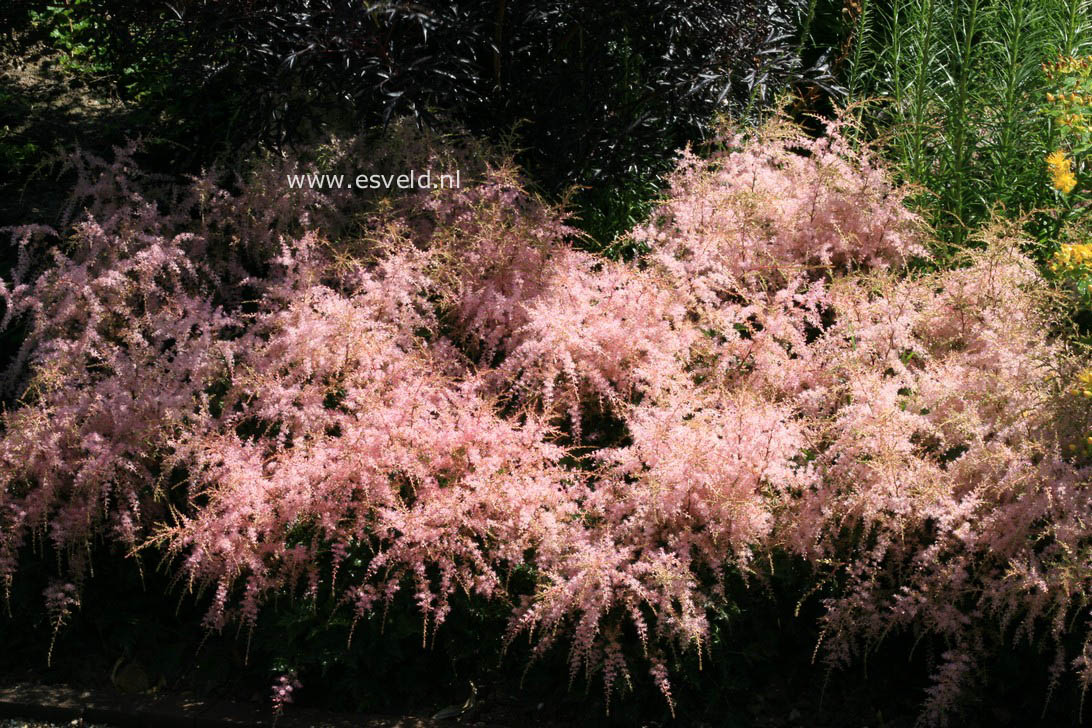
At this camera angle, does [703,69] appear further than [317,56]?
Yes

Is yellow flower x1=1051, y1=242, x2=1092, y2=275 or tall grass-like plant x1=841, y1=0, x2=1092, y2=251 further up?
tall grass-like plant x1=841, y1=0, x2=1092, y2=251

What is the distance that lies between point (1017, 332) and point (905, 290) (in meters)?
0.51

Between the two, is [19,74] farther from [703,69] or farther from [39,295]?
[703,69]

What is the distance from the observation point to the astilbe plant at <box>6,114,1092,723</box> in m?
3.22

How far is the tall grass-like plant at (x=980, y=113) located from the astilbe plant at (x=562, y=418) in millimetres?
540

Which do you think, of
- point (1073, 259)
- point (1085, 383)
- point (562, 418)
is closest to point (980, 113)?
point (1073, 259)

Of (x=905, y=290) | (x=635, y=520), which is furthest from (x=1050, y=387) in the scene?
(x=635, y=520)

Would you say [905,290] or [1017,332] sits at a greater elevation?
[905,290]

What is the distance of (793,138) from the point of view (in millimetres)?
5199

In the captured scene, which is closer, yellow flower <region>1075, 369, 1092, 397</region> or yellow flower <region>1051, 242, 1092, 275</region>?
yellow flower <region>1075, 369, 1092, 397</region>

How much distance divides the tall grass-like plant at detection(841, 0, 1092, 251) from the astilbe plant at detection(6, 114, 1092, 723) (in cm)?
54

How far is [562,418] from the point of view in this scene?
4059mm

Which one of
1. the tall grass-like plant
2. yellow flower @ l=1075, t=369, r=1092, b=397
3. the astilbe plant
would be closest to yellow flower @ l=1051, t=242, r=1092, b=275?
yellow flower @ l=1075, t=369, r=1092, b=397

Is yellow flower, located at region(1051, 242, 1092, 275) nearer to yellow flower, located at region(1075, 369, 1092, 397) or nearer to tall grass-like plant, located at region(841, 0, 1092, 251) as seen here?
yellow flower, located at region(1075, 369, 1092, 397)
